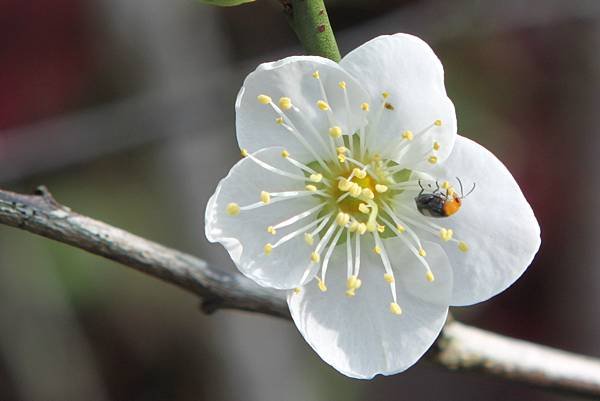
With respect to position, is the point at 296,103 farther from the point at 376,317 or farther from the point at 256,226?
the point at 376,317

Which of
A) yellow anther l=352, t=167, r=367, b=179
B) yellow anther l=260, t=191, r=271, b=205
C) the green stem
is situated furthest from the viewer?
yellow anther l=352, t=167, r=367, b=179

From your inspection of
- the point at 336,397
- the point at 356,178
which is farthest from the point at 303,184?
the point at 336,397

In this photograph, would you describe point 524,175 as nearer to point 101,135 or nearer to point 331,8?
point 331,8

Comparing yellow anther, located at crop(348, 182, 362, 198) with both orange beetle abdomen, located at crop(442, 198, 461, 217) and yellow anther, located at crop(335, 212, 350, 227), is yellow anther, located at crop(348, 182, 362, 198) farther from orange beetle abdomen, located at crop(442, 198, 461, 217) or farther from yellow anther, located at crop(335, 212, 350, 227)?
orange beetle abdomen, located at crop(442, 198, 461, 217)

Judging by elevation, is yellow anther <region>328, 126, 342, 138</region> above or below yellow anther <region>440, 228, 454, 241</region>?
above

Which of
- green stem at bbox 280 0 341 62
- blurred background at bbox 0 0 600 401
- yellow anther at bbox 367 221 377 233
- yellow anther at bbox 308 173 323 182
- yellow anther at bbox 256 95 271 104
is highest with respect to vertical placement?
green stem at bbox 280 0 341 62

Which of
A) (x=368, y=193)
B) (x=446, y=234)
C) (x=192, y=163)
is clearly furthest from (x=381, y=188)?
(x=192, y=163)

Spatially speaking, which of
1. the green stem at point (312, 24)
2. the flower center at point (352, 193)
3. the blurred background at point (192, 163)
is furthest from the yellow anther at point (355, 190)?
the blurred background at point (192, 163)

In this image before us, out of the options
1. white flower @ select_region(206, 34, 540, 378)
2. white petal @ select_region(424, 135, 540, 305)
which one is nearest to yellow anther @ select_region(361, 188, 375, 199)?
white flower @ select_region(206, 34, 540, 378)
